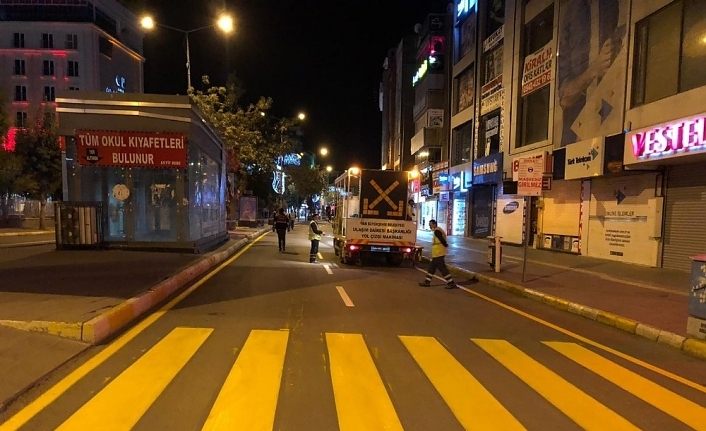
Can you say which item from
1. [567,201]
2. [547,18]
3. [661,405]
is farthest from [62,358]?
[547,18]

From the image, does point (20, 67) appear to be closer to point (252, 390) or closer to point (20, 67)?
point (20, 67)

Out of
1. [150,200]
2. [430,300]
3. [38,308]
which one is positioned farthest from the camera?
[150,200]

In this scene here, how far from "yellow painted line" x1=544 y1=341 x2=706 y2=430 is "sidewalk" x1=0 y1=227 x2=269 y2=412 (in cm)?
626

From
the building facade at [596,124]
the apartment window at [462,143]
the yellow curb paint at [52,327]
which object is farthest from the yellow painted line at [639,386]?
the apartment window at [462,143]

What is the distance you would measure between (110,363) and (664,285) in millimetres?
13066

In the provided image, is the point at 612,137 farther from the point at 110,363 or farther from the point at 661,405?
the point at 110,363

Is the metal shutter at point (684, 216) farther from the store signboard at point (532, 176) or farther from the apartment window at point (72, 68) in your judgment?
the apartment window at point (72, 68)

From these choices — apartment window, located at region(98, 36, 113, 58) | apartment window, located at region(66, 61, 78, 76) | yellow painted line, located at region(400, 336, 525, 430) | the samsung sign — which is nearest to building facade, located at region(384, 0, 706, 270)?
the samsung sign

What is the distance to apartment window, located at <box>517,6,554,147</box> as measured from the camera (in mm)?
25016

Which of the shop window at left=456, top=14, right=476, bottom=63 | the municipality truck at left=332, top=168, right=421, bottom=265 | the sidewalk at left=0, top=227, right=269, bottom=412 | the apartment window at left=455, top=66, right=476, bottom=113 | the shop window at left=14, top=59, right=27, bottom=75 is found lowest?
the sidewalk at left=0, top=227, right=269, bottom=412

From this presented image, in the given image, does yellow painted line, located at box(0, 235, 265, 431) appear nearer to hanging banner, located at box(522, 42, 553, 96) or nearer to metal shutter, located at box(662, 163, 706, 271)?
metal shutter, located at box(662, 163, 706, 271)

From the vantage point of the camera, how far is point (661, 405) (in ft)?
17.6

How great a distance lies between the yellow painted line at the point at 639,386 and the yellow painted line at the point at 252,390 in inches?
152

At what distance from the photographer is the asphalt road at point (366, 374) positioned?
4.73 metres
